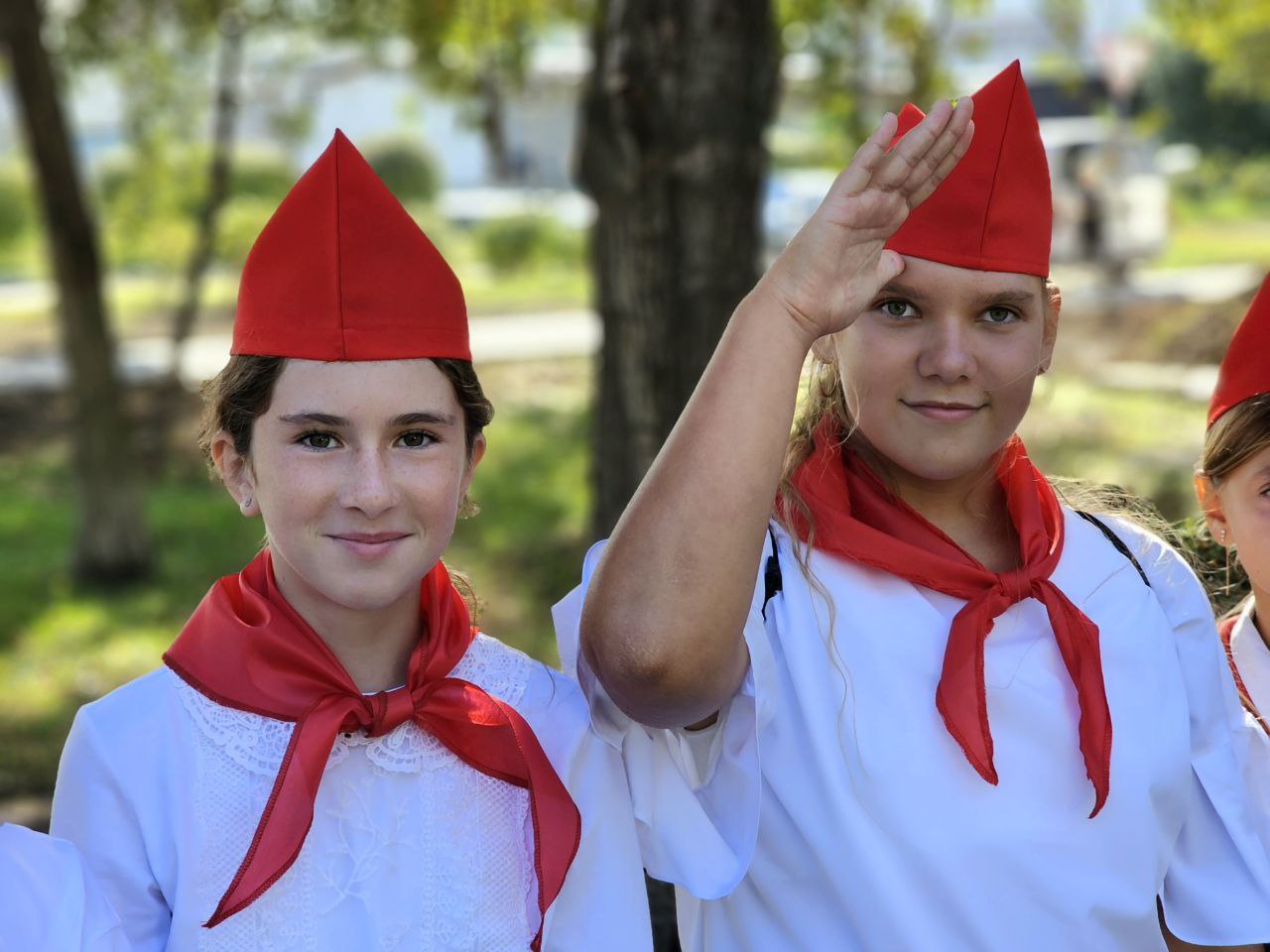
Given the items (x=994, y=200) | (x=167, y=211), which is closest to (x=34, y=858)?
(x=994, y=200)

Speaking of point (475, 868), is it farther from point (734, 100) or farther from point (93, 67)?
point (93, 67)

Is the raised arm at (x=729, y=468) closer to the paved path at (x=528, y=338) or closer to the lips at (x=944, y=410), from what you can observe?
the lips at (x=944, y=410)

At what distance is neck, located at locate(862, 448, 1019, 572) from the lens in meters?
2.16

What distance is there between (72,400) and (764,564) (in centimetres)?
666

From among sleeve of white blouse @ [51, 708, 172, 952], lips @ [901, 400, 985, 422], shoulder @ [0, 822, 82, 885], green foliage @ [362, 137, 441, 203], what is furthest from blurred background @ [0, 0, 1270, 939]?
green foliage @ [362, 137, 441, 203]

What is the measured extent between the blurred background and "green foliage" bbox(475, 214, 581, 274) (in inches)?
1.9

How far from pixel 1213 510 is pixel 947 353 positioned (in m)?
0.74

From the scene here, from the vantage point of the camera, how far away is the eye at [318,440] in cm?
198

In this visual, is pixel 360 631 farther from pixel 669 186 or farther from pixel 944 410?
pixel 669 186

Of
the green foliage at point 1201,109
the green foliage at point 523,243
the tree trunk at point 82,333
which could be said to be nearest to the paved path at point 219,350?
the green foliage at point 523,243

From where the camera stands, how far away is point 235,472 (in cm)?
211

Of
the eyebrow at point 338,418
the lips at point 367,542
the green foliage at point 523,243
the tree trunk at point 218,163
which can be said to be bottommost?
the green foliage at point 523,243

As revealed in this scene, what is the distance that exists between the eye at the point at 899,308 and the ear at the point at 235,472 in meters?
0.90

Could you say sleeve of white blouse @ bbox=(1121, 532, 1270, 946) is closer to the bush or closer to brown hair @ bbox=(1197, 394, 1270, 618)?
brown hair @ bbox=(1197, 394, 1270, 618)
